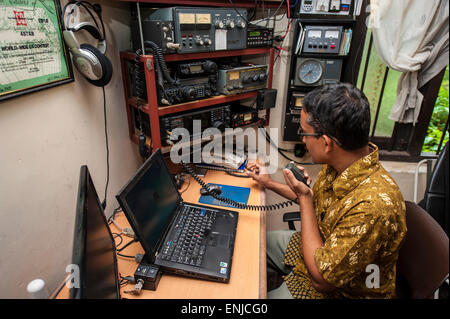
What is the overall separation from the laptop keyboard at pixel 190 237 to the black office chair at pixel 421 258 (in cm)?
81

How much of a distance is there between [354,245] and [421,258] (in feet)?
1.15

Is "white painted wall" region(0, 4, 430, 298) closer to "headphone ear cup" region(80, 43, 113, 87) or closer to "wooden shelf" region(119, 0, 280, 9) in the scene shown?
"headphone ear cup" region(80, 43, 113, 87)

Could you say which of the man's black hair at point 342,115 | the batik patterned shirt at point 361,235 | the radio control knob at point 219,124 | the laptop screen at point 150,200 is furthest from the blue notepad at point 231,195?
the man's black hair at point 342,115

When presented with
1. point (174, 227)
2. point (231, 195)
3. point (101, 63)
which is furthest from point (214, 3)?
point (174, 227)

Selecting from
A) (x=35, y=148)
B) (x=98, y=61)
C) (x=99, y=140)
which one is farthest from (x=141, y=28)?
(x=35, y=148)

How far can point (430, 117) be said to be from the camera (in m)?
1.98

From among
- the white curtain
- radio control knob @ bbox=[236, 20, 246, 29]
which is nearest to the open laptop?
radio control knob @ bbox=[236, 20, 246, 29]

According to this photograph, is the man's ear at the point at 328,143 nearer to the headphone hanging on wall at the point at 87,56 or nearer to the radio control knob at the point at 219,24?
the radio control knob at the point at 219,24

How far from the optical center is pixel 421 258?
3.36 ft

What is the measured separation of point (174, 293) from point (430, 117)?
2.14 m

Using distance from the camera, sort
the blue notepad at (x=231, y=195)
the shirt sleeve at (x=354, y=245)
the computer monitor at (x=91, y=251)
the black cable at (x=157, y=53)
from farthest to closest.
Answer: the blue notepad at (x=231, y=195) → the black cable at (x=157, y=53) → the shirt sleeve at (x=354, y=245) → the computer monitor at (x=91, y=251)

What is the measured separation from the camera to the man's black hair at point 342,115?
100cm
